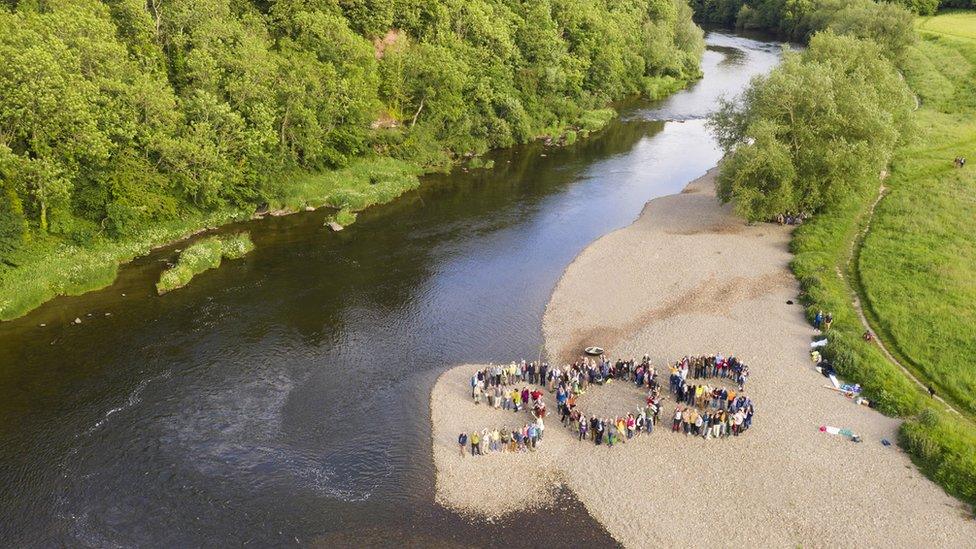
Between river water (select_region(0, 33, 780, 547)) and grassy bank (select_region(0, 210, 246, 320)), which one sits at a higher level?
grassy bank (select_region(0, 210, 246, 320))

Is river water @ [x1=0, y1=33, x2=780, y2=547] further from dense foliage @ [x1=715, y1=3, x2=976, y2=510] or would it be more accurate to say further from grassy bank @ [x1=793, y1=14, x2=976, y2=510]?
grassy bank @ [x1=793, y1=14, x2=976, y2=510]

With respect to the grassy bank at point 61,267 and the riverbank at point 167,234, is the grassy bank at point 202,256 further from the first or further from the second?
the grassy bank at point 61,267

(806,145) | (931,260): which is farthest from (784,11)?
(931,260)

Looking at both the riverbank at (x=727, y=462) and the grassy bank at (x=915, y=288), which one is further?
the grassy bank at (x=915, y=288)

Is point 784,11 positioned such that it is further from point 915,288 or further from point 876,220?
point 915,288

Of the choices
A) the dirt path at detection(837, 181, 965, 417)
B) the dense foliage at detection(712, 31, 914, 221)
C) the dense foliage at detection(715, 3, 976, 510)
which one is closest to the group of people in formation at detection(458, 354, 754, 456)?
the dense foliage at detection(715, 3, 976, 510)

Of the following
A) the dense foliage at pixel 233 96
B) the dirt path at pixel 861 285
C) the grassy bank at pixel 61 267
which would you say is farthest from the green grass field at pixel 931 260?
the grassy bank at pixel 61 267
